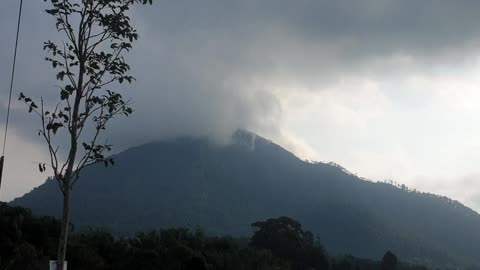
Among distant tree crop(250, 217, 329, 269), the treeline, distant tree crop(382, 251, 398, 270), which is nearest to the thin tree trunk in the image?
the treeline

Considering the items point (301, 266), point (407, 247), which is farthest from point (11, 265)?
point (407, 247)

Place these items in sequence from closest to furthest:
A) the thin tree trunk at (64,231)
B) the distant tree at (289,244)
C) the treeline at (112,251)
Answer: the thin tree trunk at (64,231)
the treeline at (112,251)
the distant tree at (289,244)

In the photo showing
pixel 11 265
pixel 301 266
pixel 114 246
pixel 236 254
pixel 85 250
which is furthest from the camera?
pixel 301 266

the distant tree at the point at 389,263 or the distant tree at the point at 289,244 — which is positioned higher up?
the distant tree at the point at 289,244

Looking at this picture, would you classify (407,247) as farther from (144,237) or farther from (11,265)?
(11,265)

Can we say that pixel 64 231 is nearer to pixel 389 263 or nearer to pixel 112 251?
pixel 112 251

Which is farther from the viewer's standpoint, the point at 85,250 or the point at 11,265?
the point at 85,250

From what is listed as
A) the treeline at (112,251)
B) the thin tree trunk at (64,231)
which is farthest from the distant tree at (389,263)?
the thin tree trunk at (64,231)

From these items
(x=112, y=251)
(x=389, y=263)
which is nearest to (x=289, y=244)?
(x=389, y=263)

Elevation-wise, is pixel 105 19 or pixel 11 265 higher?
pixel 105 19

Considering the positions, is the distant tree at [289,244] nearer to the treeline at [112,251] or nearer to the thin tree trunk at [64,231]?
the treeline at [112,251]

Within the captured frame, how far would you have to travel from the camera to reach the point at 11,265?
2973 centimetres

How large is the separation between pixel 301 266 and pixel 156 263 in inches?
1315

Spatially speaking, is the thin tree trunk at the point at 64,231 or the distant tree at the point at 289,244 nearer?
the thin tree trunk at the point at 64,231
